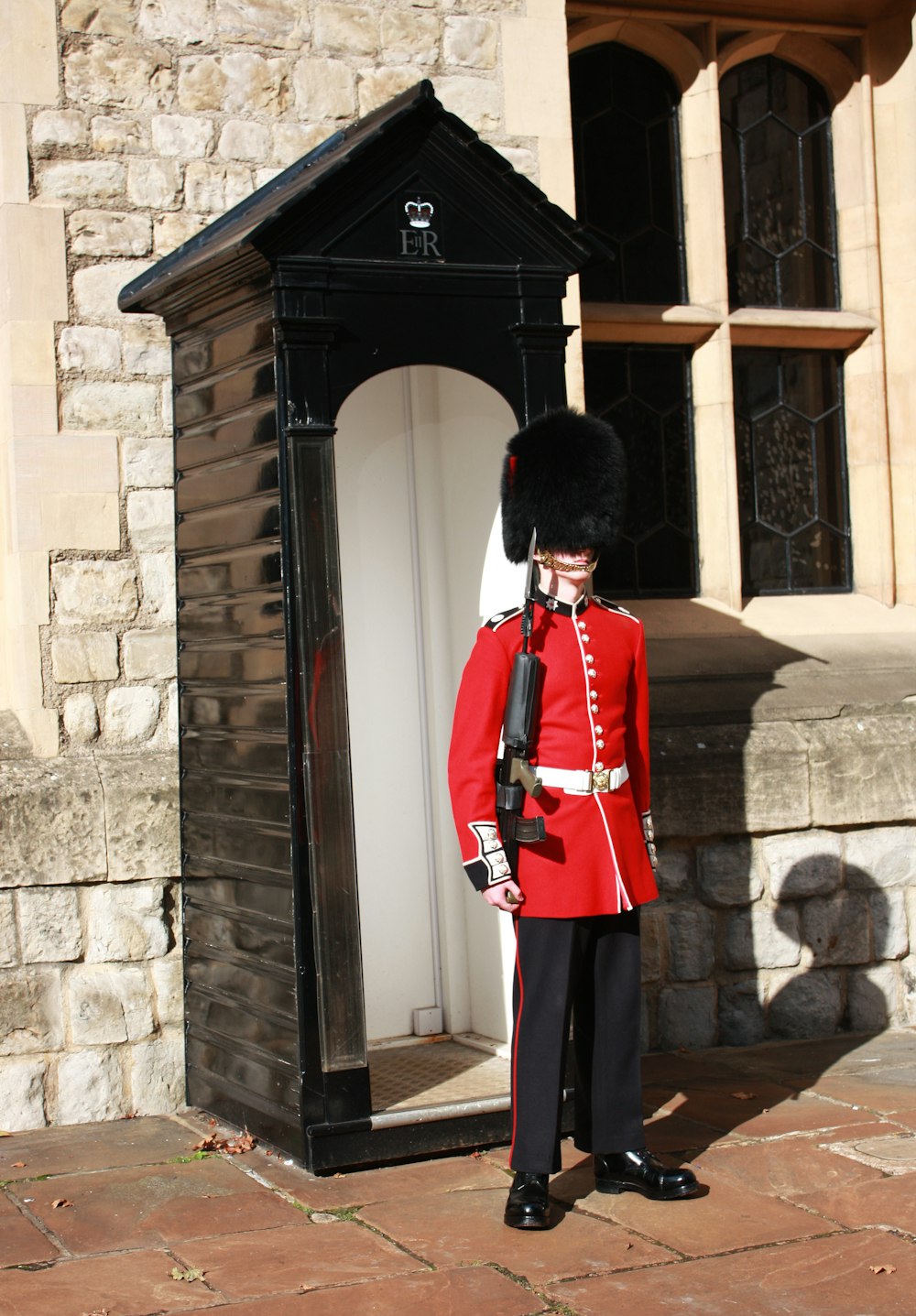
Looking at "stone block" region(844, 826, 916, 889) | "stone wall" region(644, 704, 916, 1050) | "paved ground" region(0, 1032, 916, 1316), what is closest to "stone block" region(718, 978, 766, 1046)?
"stone wall" region(644, 704, 916, 1050)

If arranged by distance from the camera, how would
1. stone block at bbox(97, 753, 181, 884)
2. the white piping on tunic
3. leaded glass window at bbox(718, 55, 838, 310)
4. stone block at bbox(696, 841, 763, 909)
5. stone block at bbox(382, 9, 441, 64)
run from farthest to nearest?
leaded glass window at bbox(718, 55, 838, 310)
stone block at bbox(696, 841, 763, 909)
stone block at bbox(382, 9, 441, 64)
stone block at bbox(97, 753, 181, 884)
the white piping on tunic

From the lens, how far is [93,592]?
4488 millimetres

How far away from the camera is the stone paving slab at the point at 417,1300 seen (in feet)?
9.65

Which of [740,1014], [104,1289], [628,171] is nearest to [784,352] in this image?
[628,171]

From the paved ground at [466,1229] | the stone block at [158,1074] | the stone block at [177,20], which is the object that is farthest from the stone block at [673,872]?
the stone block at [177,20]

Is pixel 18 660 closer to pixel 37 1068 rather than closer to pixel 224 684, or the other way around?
pixel 224 684

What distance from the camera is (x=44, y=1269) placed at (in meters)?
3.21

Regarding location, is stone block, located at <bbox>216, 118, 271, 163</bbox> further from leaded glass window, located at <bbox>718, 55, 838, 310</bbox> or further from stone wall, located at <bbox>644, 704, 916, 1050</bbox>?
stone wall, located at <bbox>644, 704, 916, 1050</bbox>

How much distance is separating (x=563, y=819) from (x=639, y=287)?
104 inches

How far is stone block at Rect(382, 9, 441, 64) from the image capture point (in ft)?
16.1

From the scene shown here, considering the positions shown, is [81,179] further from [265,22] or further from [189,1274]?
[189,1274]

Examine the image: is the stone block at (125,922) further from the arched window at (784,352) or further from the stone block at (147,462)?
the arched window at (784,352)

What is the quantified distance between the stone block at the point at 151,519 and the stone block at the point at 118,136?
918 millimetres

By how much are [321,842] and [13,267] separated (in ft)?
5.87
